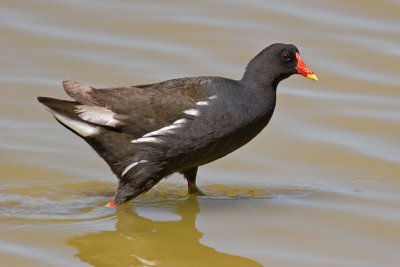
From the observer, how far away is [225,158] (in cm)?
888

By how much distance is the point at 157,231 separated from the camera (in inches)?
283

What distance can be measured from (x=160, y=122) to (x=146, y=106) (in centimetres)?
16

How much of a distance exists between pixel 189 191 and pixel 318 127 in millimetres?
1719

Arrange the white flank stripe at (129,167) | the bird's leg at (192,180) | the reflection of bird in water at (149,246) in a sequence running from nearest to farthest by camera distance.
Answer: the reflection of bird in water at (149,246), the white flank stripe at (129,167), the bird's leg at (192,180)

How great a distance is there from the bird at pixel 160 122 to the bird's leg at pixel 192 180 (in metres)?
0.22

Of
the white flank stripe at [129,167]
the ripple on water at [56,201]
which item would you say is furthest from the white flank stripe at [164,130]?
the ripple on water at [56,201]

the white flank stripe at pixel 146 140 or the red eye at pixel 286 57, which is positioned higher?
the red eye at pixel 286 57

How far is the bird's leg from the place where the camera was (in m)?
8.02

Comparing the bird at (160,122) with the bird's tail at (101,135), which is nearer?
the bird at (160,122)

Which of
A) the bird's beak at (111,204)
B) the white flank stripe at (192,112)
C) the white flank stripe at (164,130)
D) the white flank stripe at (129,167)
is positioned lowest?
the bird's beak at (111,204)

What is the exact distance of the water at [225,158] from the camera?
6.90 metres

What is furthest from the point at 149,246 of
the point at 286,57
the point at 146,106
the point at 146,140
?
the point at 286,57

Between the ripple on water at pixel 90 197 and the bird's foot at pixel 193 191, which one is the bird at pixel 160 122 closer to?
the ripple on water at pixel 90 197

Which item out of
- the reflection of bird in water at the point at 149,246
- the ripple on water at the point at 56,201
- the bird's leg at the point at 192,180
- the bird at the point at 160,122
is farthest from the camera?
the bird's leg at the point at 192,180
